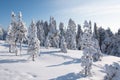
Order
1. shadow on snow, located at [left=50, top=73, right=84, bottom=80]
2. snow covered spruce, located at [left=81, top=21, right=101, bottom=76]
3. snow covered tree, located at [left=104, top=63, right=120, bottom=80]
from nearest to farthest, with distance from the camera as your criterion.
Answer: snow covered tree, located at [left=104, top=63, right=120, bottom=80] → shadow on snow, located at [left=50, top=73, right=84, bottom=80] → snow covered spruce, located at [left=81, top=21, right=101, bottom=76]

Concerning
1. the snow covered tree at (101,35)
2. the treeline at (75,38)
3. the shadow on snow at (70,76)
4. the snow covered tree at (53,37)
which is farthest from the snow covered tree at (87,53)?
the snow covered tree at (101,35)

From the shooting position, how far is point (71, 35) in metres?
106

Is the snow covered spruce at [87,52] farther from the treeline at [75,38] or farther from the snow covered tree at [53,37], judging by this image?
the snow covered tree at [53,37]

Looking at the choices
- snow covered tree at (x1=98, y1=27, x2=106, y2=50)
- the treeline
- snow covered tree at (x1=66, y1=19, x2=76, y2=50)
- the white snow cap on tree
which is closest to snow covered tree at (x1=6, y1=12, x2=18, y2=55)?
the white snow cap on tree

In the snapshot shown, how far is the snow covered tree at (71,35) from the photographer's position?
105 meters

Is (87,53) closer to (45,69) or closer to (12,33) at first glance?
(45,69)

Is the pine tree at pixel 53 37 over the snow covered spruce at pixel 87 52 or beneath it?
over

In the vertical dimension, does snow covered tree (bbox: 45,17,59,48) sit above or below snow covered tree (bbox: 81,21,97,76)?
above

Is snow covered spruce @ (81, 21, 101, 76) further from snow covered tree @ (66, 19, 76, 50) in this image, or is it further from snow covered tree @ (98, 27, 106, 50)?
snow covered tree @ (98, 27, 106, 50)

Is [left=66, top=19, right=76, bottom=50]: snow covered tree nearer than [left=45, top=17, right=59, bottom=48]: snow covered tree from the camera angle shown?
Yes

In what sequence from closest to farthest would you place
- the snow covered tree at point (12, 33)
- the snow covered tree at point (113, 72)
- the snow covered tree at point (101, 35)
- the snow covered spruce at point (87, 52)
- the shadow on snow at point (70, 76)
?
the snow covered tree at point (113, 72) → the shadow on snow at point (70, 76) → the snow covered spruce at point (87, 52) → the snow covered tree at point (12, 33) → the snow covered tree at point (101, 35)

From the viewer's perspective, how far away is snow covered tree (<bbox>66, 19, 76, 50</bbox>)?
4136 inches

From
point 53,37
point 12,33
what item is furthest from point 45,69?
point 53,37

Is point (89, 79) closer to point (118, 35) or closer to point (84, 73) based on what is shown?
point (84, 73)
